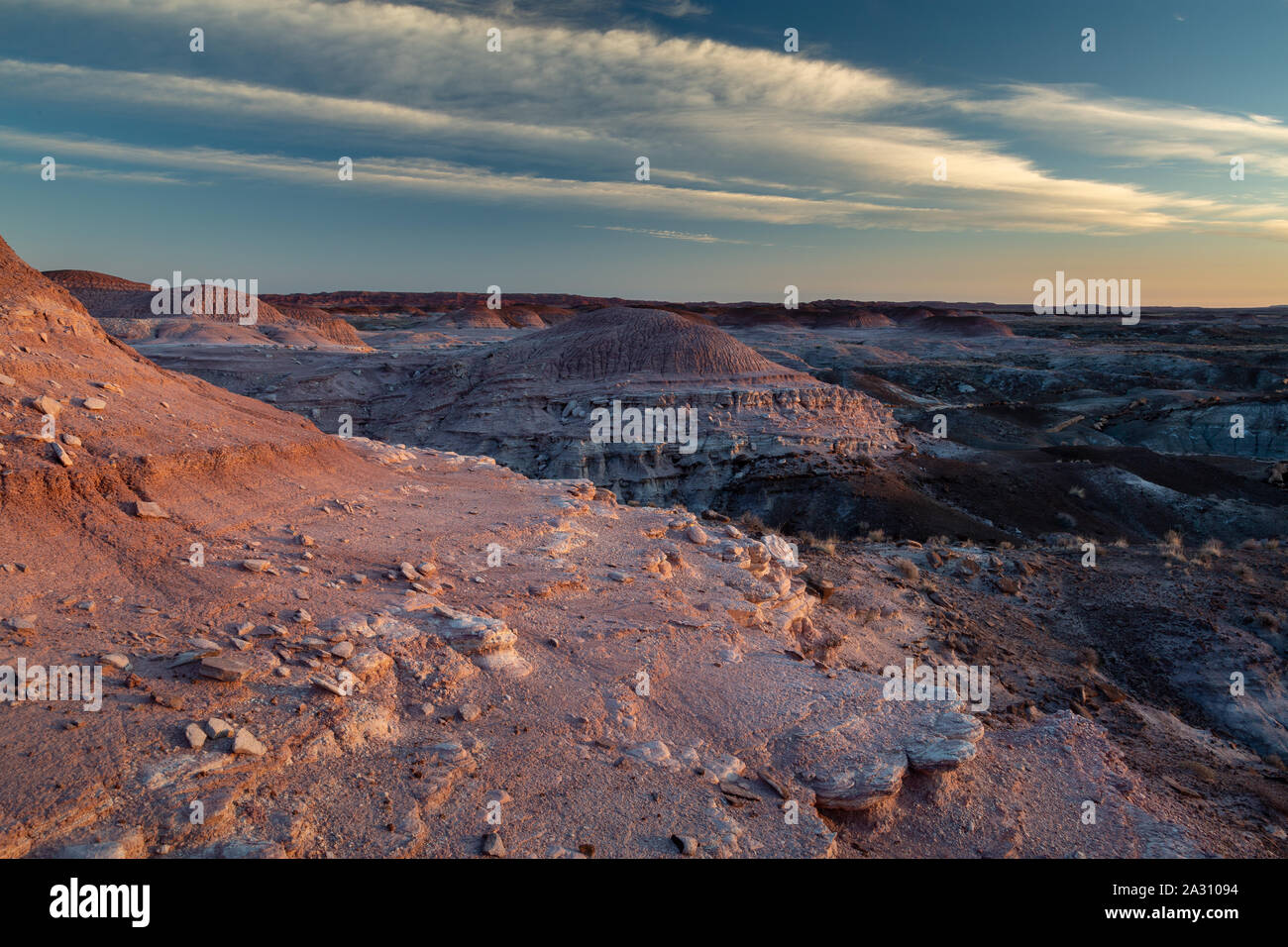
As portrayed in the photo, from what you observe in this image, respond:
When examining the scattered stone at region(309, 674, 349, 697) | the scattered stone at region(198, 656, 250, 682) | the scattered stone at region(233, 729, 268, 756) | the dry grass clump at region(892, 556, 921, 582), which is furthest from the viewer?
the dry grass clump at region(892, 556, 921, 582)

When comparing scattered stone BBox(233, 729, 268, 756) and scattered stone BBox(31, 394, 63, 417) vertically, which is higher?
scattered stone BBox(31, 394, 63, 417)

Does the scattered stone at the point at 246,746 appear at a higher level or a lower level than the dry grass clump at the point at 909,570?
higher

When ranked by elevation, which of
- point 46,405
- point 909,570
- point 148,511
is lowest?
point 909,570

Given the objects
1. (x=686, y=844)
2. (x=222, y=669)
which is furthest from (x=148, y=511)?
(x=686, y=844)

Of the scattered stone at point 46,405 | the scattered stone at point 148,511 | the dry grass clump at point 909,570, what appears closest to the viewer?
the scattered stone at point 148,511

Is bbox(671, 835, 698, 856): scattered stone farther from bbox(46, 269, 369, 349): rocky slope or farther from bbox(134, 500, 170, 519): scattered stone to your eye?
bbox(46, 269, 369, 349): rocky slope

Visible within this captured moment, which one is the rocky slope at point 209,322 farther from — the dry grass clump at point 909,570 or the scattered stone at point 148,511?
the dry grass clump at point 909,570

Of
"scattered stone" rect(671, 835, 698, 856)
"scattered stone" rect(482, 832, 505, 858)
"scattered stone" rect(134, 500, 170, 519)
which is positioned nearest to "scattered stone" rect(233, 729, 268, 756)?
"scattered stone" rect(482, 832, 505, 858)

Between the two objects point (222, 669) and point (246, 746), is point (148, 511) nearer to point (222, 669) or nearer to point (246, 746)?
point (222, 669)

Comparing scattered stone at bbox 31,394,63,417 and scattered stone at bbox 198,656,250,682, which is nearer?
scattered stone at bbox 198,656,250,682

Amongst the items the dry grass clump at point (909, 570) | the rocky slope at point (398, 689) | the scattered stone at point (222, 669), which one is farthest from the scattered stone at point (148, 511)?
the dry grass clump at point (909, 570)

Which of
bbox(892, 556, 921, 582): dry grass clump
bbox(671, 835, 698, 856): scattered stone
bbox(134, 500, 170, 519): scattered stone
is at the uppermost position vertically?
bbox(134, 500, 170, 519): scattered stone
